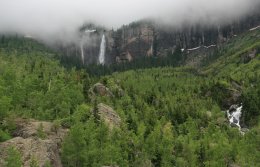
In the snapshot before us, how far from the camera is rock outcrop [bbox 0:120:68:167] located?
8744 centimetres

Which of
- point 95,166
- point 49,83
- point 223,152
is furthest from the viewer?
point 49,83

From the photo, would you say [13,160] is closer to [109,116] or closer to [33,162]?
[33,162]

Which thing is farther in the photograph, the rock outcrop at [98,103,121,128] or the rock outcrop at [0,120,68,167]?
the rock outcrop at [98,103,121,128]

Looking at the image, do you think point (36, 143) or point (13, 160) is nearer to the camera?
point (13, 160)

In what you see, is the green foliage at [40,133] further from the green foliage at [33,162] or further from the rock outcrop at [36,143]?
the green foliage at [33,162]

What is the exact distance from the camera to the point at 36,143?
90.4m

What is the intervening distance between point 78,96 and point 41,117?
3363 centimetres

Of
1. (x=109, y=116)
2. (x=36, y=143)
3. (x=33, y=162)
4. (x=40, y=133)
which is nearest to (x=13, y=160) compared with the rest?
(x=33, y=162)

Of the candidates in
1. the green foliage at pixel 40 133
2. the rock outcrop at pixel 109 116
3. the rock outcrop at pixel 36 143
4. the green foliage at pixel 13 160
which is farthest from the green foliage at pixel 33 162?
the rock outcrop at pixel 109 116

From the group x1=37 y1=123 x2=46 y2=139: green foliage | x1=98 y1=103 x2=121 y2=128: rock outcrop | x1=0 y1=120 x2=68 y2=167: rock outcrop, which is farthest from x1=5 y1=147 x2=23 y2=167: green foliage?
x1=98 y1=103 x2=121 y2=128: rock outcrop

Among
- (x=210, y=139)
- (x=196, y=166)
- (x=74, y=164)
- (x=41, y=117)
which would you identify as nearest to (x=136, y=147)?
(x=196, y=166)

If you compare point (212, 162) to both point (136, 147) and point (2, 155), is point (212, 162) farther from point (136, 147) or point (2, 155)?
point (2, 155)

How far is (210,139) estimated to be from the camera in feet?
554

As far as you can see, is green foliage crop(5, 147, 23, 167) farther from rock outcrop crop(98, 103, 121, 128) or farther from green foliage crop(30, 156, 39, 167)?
rock outcrop crop(98, 103, 121, 128)
